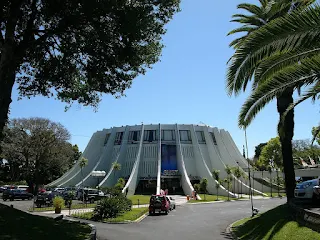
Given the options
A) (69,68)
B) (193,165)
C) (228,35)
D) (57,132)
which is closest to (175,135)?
(193,165)

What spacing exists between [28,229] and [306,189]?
39.4ft

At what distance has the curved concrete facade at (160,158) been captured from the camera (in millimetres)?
→ 60219

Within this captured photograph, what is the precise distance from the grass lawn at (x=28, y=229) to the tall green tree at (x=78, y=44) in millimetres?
3376

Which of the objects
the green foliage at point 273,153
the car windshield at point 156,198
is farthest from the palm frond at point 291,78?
the green foliage at point 273,153

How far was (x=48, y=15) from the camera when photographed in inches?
506

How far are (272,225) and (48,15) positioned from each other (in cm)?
1264

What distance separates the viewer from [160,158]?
62.5 metres

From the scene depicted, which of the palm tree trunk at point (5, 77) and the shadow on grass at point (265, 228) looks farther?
the shadow on grass at point (265, 228)

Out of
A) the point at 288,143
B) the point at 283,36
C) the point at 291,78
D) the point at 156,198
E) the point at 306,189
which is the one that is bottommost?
the point at 156,198

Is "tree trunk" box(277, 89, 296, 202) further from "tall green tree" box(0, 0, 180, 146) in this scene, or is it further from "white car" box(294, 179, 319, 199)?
"tall green tree" box(0, 0, 180, 146)

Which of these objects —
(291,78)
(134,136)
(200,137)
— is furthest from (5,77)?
(200,137)

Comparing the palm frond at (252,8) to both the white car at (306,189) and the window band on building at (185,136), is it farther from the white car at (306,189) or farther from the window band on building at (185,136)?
the window band on building at (185,136)

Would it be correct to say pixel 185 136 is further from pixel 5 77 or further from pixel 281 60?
pixel 281 60

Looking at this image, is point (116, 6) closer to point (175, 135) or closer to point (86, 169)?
point (175, 135)
